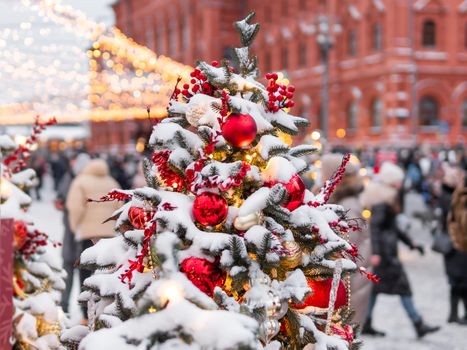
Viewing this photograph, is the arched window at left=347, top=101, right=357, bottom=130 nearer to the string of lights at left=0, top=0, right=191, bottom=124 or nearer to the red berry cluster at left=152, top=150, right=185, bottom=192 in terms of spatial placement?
the string of lights at left=0, top=0, right=191, bottom=124

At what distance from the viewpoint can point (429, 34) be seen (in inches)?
1201

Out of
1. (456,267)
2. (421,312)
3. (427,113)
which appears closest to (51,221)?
(421,312)

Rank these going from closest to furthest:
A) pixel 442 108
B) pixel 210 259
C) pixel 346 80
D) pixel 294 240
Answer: pixel 210 259
pixel 294 240
pixel 442 108
pixel 346 80

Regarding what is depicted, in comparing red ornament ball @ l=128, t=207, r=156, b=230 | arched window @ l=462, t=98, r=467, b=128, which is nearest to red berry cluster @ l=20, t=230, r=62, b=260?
red ornament ball @ l=128, t=207, r=156, b=230

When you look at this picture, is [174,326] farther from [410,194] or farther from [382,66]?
[382,66]

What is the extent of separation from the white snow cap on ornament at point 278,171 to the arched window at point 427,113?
28.2m

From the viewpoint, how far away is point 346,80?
3250 centimetres

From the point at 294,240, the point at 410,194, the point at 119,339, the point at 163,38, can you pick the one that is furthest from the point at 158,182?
the point at 163,38

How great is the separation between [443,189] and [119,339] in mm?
7293

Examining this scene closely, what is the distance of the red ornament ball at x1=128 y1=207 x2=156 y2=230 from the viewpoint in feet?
8.08

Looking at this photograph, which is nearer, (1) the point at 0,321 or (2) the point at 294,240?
(2) the point at 294,240

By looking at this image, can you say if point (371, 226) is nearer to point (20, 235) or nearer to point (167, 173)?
point (20, 235)

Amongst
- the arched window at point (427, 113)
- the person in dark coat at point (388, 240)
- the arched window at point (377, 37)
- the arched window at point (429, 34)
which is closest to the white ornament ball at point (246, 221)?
the person in dark coat at point (388, 240)

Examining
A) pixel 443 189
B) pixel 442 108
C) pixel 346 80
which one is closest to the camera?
pixel 443 189
